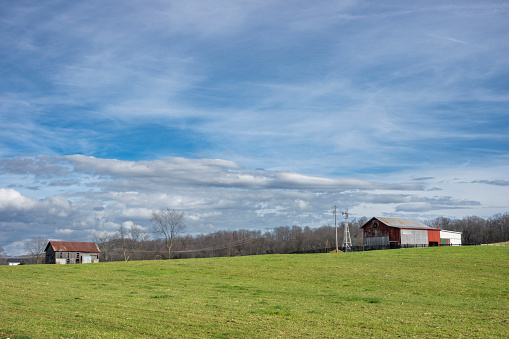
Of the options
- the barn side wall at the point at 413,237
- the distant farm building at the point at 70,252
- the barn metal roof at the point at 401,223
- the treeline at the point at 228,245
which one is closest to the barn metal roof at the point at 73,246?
the distant farm building at the point at 70,252

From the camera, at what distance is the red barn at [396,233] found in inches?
3334

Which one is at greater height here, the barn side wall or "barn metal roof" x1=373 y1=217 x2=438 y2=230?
"barn metal roof" x1=373 y1=217 x2=438 y2=230

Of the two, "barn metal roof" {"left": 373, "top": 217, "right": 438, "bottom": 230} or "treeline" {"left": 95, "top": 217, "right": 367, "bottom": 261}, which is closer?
"barn metal roof" {"left": 373, "top": 217, "right": 438, "bottom": 230}

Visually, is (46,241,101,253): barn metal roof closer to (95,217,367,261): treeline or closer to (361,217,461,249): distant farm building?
(95,217,367,261): treeline

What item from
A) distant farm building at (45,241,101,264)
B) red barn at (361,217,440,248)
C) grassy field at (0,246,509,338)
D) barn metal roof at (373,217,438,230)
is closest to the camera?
grassy field at (0,246,509,338)

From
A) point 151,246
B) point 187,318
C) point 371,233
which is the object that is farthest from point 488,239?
point 187,318

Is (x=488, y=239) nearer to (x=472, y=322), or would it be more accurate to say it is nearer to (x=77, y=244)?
(x=77, y=244)

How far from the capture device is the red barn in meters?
84.7

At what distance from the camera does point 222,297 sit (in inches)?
905

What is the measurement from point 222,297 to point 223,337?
1135 cm

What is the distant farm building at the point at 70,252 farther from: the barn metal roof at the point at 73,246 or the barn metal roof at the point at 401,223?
the barn metal roof at the point at 401,223

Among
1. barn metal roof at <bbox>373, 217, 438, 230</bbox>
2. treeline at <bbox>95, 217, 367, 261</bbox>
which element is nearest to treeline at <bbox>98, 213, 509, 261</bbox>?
treeline at <bbox>95, 217, 367, 261</bbox>

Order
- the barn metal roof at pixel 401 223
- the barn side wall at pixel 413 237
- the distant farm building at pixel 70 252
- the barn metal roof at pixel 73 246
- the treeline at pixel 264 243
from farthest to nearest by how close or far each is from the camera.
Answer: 1. the treeline at pixel 264 243
2. the barn metal roof at pixel 73 246
3. the distant farm building at pixel 70 252
4. the barn metal roof at pixel 401 223
5. the barn side wall at pixel 413 237

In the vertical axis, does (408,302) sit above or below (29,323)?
below
